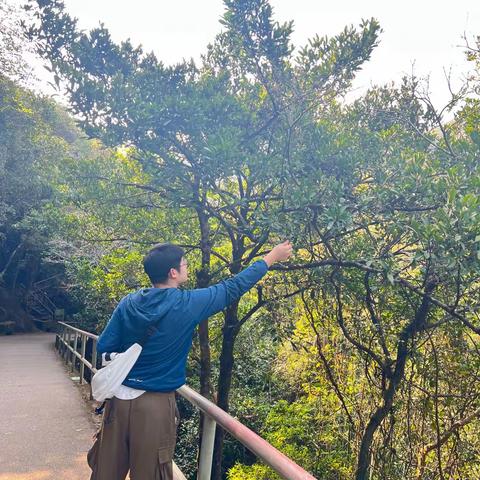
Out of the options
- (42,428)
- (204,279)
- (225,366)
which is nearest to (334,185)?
(204,279)

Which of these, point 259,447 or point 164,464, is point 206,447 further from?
point 259,447

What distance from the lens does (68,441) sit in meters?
4.93

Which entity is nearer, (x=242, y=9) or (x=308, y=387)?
(x=242, y=9)

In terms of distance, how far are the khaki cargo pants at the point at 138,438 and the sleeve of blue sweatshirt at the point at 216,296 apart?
42cm

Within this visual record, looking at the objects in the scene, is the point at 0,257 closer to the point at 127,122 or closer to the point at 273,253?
the point at 127,122

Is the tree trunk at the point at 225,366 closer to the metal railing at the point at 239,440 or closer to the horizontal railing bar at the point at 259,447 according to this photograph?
the metal railing at the point at 239,440

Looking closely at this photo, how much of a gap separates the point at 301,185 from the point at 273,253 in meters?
1.46

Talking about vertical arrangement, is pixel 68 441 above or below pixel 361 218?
below

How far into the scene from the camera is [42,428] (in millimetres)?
5418

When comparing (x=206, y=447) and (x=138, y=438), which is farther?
(x=206, y=447)

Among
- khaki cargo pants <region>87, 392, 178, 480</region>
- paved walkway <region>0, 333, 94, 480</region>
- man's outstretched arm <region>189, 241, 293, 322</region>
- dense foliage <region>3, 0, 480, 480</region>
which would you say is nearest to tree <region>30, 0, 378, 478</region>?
dense foliage <region>3, 0, 480, 480</region>

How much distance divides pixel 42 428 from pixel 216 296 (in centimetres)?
416

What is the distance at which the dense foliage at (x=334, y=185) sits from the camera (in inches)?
147

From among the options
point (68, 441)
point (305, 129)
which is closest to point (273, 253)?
point (305, 129)
